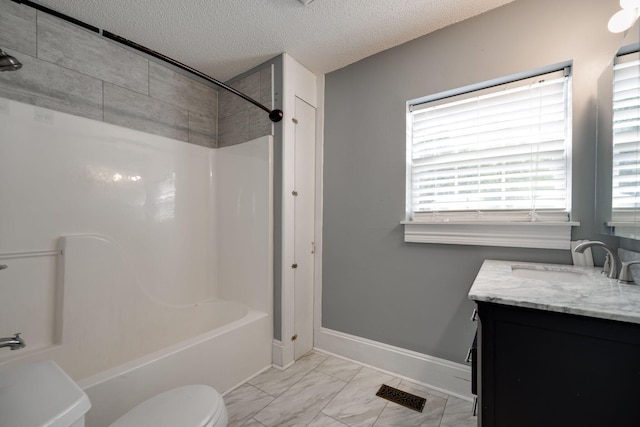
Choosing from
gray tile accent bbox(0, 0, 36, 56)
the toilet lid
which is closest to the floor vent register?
the toilet lid

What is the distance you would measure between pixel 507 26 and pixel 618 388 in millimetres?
1725

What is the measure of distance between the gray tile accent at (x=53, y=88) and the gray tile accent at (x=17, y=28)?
0.18ft

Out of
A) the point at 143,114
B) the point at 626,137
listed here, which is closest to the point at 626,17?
the point at 626,137

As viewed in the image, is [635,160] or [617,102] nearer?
[635,160]

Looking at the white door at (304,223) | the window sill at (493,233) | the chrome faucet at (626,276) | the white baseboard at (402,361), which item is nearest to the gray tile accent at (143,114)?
the white door at (304,223)

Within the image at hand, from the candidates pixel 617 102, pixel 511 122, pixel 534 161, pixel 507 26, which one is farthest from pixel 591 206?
pixel 507 26

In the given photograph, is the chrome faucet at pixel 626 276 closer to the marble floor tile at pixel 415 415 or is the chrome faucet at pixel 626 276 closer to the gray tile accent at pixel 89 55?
the marble floor tile at pixel 415 415

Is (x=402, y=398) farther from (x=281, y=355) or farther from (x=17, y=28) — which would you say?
(x=17, y=28)

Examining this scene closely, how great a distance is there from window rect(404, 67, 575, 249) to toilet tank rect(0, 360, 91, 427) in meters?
1.67

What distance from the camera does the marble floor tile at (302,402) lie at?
139cm

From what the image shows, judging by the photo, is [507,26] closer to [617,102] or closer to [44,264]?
[617,102]

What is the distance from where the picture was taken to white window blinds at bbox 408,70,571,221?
4.55 feet

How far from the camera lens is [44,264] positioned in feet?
4.66

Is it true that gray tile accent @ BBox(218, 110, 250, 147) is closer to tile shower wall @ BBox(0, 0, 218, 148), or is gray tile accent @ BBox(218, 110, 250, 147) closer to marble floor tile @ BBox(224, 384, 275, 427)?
tile shower wall @ BBox(0, 0, 218, 148)
